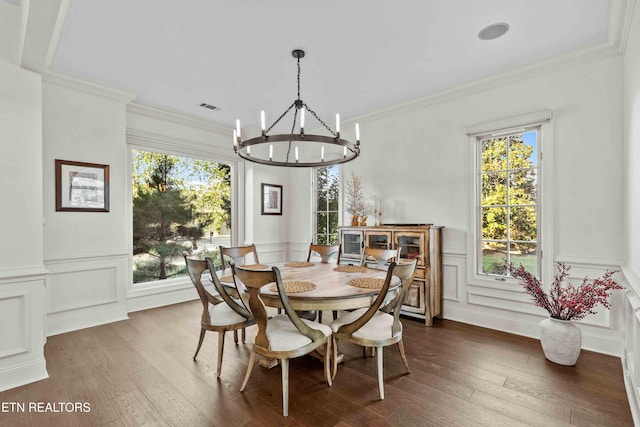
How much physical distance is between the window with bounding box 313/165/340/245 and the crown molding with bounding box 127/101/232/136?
1775 millimetres

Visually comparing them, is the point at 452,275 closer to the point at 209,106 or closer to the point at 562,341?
the point at 562,341

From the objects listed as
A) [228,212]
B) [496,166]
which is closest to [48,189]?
[228,212]

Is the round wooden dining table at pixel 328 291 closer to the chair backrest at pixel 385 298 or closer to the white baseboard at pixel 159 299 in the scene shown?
the chair backrest at pixel 385 298

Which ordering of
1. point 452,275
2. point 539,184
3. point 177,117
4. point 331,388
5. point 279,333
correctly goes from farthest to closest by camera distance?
1. point 177,117
2. point 452,275
3. point 539,184
4. point 331,388
5. point 279,333

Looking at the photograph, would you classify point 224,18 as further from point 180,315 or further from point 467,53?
point 180,315

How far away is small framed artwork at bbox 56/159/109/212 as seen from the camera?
11.2ft

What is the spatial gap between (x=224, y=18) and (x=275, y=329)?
2.41 m

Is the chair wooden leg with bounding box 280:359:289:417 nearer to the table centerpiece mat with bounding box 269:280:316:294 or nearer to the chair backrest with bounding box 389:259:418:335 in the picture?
the table centerpiece mat with bounding box 269:280:316:294

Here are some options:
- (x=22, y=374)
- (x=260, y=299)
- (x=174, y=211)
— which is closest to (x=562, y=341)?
(x=260, y=299)

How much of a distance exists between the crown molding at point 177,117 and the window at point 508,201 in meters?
3.82

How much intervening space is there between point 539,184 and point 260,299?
313 cm

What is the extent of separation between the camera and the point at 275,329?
7.35ft

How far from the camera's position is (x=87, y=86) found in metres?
3.52

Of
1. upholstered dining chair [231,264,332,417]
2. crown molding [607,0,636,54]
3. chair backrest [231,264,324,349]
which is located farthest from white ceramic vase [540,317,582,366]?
crown molding [607,0,636,54]
